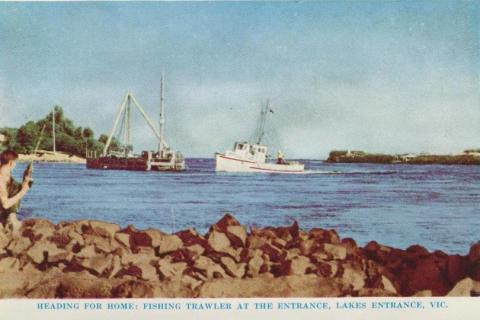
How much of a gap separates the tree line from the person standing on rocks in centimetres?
5

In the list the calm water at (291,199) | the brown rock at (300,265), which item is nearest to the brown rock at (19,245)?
the calm water at (291,199)

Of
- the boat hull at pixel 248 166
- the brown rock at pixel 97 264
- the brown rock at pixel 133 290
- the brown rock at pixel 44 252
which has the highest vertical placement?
the boat hull at pixel 248 166

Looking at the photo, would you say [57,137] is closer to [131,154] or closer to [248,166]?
[131,154]

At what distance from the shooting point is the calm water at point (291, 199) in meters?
2.34

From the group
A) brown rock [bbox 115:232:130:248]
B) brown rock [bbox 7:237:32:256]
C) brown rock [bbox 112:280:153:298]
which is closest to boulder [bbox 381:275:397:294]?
brown rock [bbox 112:280:153:298]

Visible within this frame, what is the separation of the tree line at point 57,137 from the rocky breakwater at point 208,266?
14.7 inches

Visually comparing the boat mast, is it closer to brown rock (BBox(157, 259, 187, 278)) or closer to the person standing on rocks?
the person standing on rocks

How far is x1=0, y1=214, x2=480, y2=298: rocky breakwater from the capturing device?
2066mm

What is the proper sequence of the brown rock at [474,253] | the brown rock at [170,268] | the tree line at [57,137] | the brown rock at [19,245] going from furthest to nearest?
the tree line at [57,137]
the brown rock at [474,253]
the brown rock at [19,245]
the brown rock at [170,268]

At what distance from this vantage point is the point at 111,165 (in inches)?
96.7

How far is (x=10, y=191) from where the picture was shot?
2.26 metres

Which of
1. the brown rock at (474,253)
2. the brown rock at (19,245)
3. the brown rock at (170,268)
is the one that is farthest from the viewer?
the brown rock at (474,253)

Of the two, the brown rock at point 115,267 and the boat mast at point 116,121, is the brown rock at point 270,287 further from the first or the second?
the boat mast at point 116,121

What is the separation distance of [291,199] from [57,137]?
1006 mm
